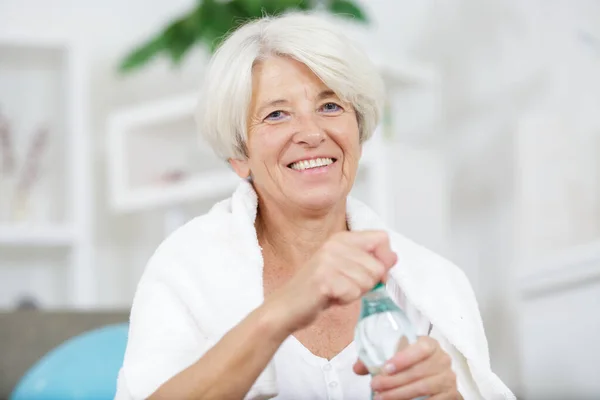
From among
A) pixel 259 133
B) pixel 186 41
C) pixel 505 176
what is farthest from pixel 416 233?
pixel 259 133

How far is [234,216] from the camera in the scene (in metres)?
1.56

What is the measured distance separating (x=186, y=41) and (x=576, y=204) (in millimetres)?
1382

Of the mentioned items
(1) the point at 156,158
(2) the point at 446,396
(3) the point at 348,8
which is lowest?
(2) the point at 446,396

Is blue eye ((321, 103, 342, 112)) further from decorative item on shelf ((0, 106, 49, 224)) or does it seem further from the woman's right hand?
decorative item on shelf ((0, 106, 49, 224))

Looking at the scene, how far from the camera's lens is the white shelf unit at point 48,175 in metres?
3.52

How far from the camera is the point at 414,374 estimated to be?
1105 millimetres

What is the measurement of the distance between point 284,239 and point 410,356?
0.58 meters

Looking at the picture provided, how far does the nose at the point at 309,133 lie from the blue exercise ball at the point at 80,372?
32.7 inches

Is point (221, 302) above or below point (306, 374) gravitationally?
above

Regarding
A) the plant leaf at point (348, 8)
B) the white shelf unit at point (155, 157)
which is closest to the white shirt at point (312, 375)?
the white shelf unit at point (155, 157)

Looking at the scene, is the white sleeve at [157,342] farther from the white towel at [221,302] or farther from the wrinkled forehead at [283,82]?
the wrinkled forehead at [283,82]

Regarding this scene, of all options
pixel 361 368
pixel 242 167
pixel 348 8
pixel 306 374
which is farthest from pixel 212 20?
pixel 361 368

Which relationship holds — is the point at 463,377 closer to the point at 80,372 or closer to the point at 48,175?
the point at 80,372

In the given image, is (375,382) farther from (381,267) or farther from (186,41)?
(186,41)
